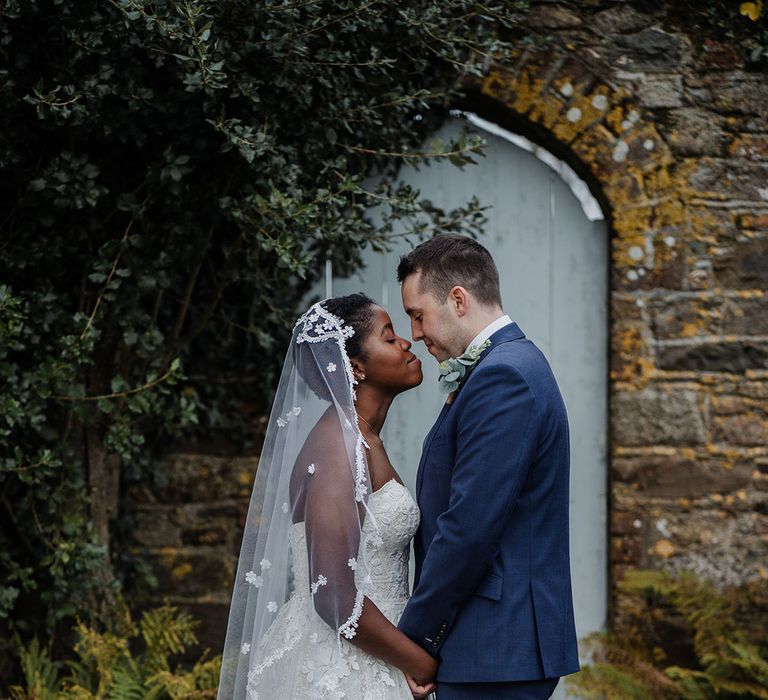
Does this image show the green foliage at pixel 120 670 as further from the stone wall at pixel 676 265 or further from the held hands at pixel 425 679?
the stone wall at pixel 676 265

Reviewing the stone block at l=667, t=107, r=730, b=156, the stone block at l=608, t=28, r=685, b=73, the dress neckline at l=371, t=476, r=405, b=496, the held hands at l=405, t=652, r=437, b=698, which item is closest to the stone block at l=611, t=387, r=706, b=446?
the stone block at l=667, t=107, r=730, b=156

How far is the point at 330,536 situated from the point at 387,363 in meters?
0.58

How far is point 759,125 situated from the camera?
4.18m

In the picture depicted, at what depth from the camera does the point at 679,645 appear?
4098mm

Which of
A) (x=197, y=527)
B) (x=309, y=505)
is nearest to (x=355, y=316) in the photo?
(x=309, y=505)

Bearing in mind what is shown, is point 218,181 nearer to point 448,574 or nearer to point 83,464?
point 83,464

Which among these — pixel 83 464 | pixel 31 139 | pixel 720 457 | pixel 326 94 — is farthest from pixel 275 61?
pixel 720 457

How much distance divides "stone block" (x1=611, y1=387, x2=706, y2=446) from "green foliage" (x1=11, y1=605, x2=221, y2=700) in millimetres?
2159

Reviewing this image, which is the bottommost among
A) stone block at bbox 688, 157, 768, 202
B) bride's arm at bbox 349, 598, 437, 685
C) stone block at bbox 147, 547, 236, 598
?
stone block at bbox 147, 547, 236, 598

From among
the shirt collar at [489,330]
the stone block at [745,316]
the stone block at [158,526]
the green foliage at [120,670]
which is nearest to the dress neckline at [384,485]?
the shirt collar at [489,330]

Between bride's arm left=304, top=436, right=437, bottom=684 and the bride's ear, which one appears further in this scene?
the bride's ear

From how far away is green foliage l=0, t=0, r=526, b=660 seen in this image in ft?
A: 10.6

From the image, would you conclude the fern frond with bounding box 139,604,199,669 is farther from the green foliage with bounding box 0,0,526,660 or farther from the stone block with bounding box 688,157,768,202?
the stone block with bounding box 688,157,768,202

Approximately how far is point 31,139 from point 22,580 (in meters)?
1.79
